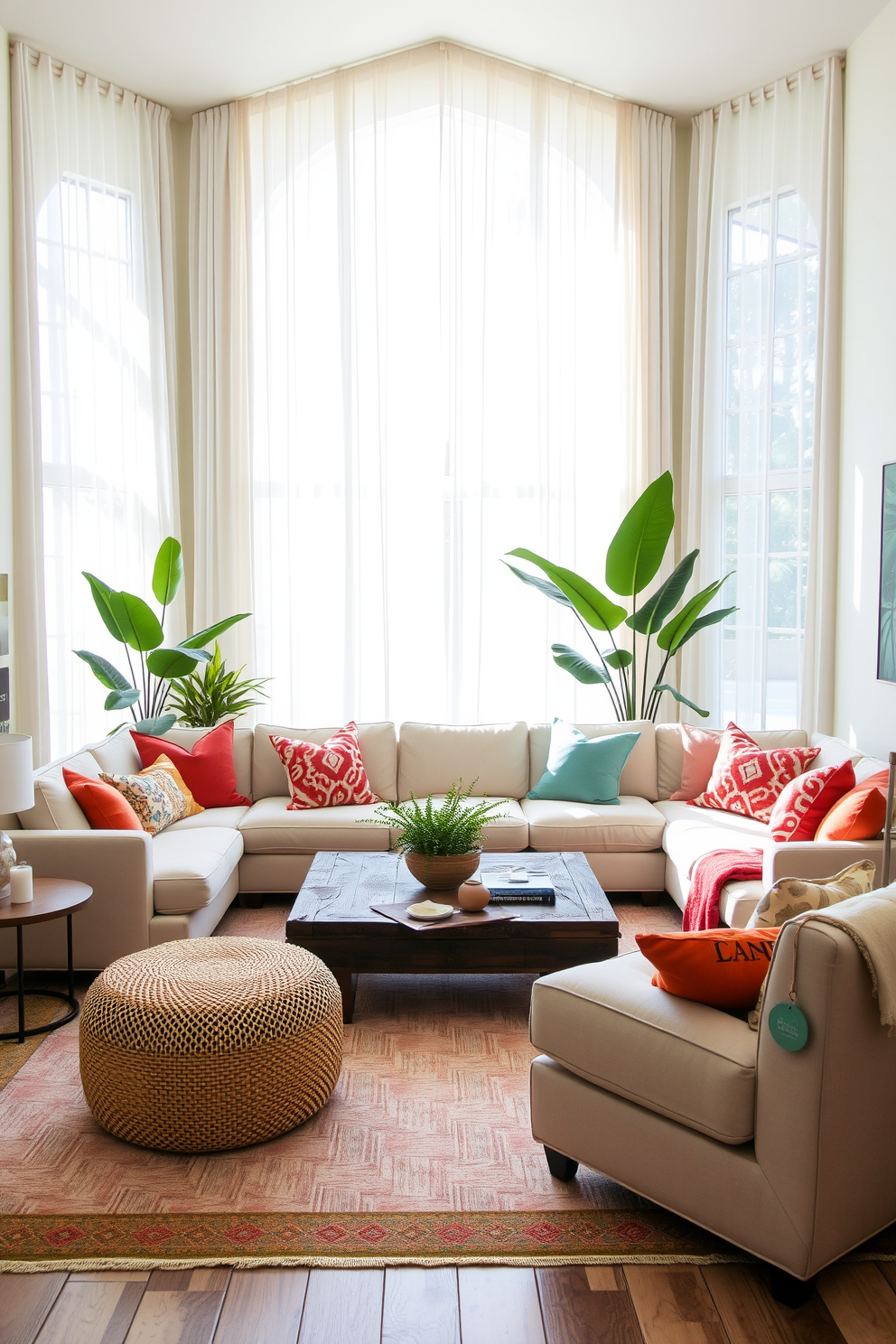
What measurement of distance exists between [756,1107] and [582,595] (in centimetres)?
355

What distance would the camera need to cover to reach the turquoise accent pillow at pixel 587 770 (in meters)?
4.79

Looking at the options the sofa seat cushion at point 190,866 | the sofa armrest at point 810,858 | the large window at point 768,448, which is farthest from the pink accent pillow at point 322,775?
the large window at point 768,448

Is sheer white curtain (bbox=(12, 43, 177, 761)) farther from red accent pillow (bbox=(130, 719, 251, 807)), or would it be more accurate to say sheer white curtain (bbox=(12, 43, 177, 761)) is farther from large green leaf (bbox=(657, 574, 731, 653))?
large green leaf (bbox=(657, 574, 731, 653))

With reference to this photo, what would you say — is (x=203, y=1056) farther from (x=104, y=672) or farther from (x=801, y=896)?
(x=104, y=672)

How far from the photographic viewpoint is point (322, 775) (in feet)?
15.6

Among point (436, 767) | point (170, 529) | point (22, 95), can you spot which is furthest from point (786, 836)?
point (22, 95)

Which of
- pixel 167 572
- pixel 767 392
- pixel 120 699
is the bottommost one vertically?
pixel 120 699

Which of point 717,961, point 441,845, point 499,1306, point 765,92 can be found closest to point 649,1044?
point 717,961

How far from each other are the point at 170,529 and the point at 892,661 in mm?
3779

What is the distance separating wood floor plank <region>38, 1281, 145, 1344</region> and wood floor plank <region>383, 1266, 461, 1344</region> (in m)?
0.49

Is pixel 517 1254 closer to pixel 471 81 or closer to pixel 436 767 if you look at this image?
pixel 436 767

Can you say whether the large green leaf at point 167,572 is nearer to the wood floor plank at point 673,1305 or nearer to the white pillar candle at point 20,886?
the white pillar candle at point 20,886

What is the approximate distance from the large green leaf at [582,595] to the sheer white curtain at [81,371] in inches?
82.8

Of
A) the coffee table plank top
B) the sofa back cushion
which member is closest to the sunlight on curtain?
the sofa back cushion
